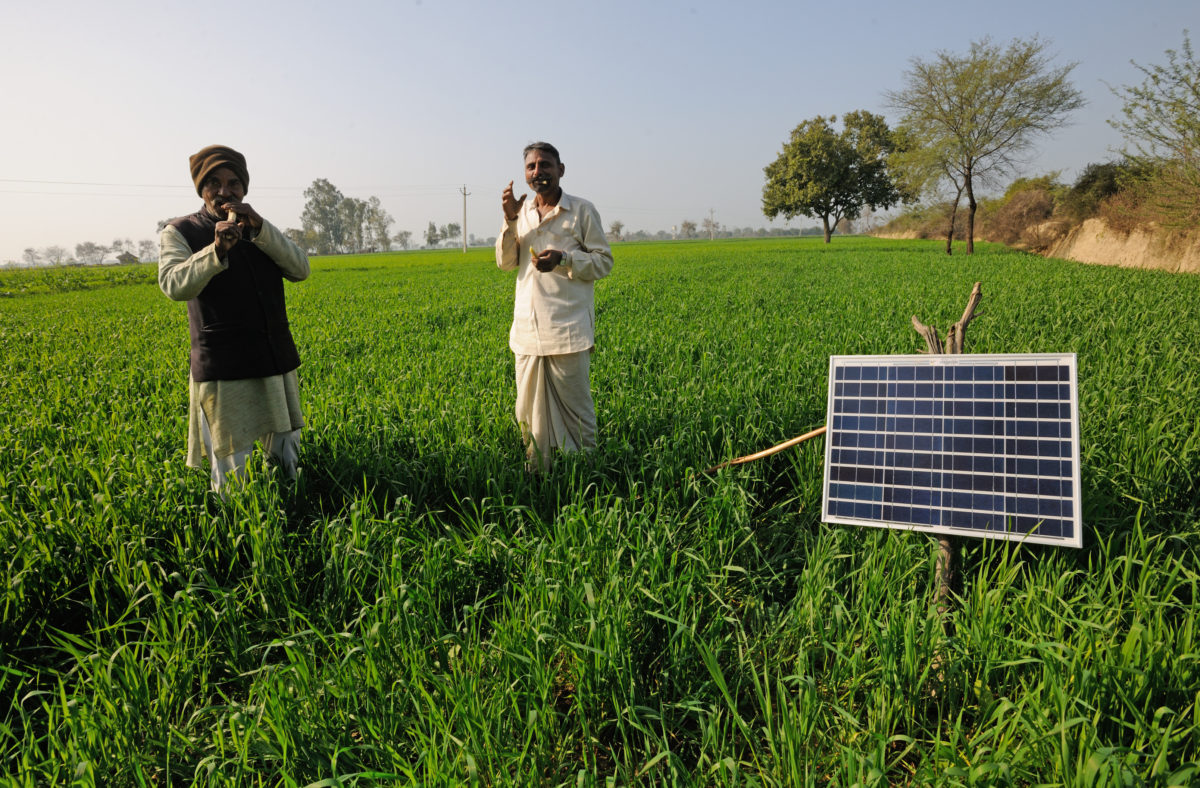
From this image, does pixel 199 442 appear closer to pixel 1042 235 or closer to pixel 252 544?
pixel 252 544

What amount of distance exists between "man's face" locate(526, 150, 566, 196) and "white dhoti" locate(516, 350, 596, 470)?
104cm

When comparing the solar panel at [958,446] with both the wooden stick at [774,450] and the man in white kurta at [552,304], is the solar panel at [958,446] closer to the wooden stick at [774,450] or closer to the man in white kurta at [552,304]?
the wooden stick at [774,450]

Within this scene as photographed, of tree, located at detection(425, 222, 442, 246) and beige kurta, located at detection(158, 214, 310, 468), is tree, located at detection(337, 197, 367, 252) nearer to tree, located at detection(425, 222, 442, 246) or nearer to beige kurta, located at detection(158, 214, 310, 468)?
tree, located at detection(425, 222, 442, 246)

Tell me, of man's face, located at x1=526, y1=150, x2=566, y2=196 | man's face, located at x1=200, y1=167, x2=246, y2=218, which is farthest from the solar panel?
man's face, located at x1=200, y1=167, x2=246, y2=218

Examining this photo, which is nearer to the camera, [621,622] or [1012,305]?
[621,622]

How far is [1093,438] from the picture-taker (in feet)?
11.7

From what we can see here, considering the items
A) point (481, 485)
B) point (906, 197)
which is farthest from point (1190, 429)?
point (906, 197)

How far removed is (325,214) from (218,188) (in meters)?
140

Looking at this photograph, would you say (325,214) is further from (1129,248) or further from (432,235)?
(1129,248)

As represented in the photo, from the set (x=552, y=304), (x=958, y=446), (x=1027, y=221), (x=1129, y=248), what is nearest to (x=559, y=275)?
(x=552, y=304)

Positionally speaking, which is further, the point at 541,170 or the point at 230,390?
the point at 541,170

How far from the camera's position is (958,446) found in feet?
7.68

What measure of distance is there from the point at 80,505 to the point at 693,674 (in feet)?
9.94

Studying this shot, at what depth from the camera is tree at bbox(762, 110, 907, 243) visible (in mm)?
47719
